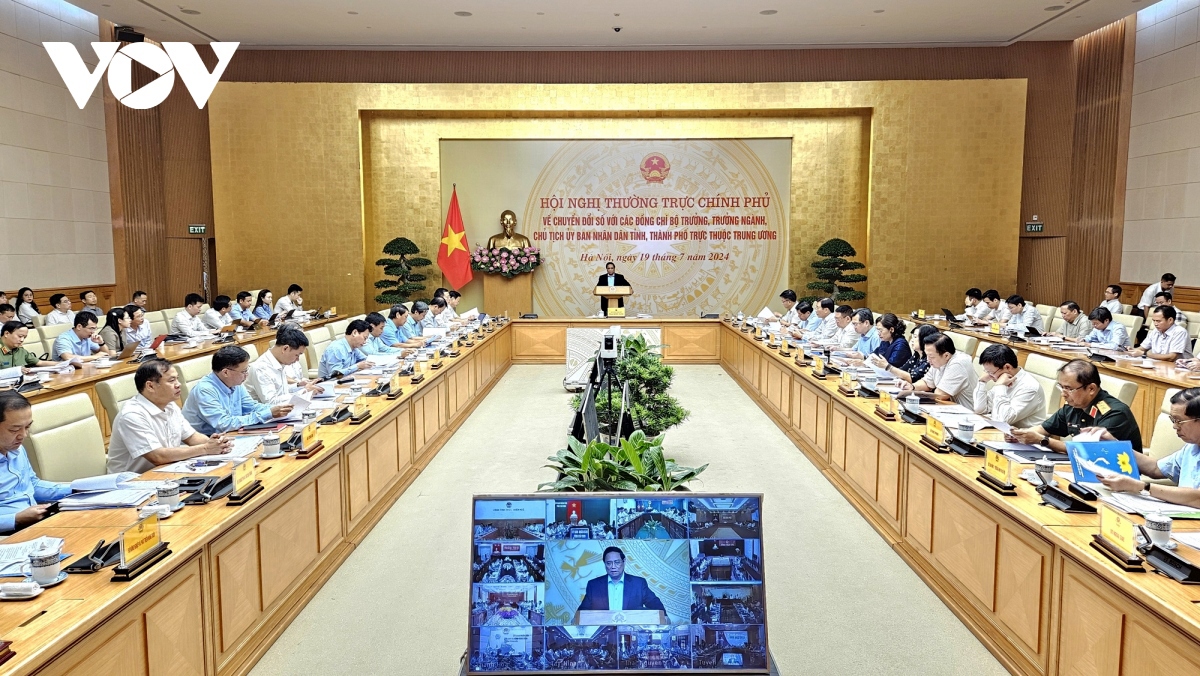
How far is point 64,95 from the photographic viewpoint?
34.5 ft

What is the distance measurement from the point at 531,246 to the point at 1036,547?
1048cm

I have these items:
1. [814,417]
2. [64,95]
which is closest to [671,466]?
[814,417]

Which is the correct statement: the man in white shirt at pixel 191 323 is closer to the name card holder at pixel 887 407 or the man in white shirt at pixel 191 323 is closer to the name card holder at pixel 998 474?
the name card holder at pixel 887 407

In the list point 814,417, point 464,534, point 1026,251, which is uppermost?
point 1026,251

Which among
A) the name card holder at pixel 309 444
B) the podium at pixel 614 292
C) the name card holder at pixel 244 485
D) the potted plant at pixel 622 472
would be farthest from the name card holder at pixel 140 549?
the podium at pixel 614 292

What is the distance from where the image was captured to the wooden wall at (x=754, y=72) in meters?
12.4

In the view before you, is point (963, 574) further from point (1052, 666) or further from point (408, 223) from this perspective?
point (408, 223)

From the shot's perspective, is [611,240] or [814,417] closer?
[814,417]

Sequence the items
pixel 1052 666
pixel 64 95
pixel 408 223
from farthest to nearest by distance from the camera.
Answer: pixel 408 223 → pixel 64 95 → pixel 1052 666

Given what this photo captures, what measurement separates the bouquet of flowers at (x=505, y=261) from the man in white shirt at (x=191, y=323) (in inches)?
162

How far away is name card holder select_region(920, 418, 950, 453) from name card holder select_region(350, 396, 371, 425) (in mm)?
2853

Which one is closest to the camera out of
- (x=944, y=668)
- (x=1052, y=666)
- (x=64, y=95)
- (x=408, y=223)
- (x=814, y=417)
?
(x=1052, y=666)

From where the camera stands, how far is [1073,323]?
8656 mm

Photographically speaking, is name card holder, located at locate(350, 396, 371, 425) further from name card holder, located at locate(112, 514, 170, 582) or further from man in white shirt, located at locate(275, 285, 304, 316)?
man in white shirt, located at locate(275, 285, 304, 316)
